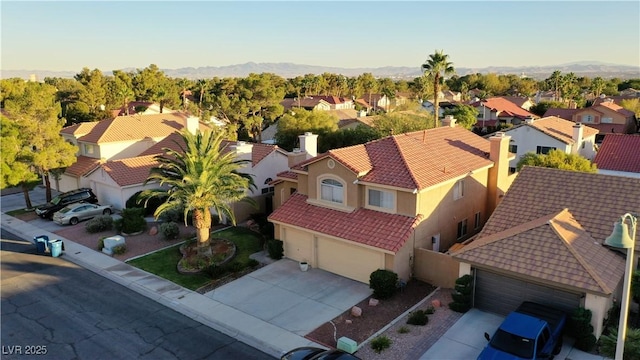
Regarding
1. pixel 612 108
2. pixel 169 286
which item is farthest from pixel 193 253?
pixel 612 108

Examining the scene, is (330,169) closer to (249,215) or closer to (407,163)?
(407,163)

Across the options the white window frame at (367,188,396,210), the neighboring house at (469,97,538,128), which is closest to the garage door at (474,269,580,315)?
the white window frame at (367,188,396,210)

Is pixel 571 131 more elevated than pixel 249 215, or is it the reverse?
pixel 571 131

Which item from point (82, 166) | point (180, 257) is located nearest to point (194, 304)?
point (180, 257)

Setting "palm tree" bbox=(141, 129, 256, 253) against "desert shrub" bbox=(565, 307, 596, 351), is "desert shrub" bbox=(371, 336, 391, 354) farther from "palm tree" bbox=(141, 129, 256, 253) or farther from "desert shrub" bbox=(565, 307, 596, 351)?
"palm tree" bbox=(141, 129, 256, 253)

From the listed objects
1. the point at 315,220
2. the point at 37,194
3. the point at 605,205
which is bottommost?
the point at 37,194

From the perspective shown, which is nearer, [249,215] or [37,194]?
[249,215]
